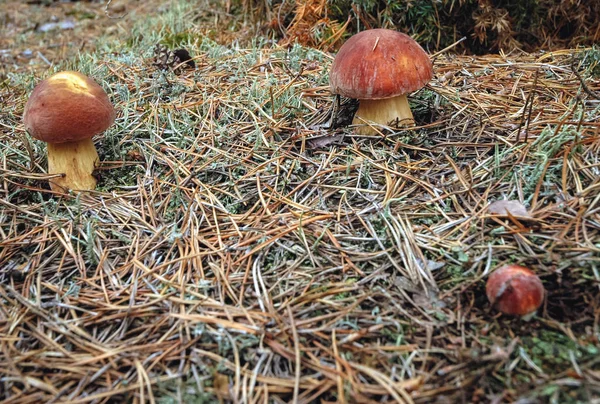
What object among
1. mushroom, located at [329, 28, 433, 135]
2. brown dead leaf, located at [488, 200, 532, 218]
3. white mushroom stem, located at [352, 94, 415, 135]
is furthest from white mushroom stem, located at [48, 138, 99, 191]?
brown dead leaf, located at [488, 200, 532, 218]

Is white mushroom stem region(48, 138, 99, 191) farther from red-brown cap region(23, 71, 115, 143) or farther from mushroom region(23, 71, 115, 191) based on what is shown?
red-brown cap region(23, 71, 115, 143)

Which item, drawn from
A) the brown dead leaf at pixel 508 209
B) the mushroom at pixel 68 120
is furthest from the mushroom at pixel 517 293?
the mushroom at pixel 68 120

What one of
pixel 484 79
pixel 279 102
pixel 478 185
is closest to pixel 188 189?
pixel 279 102

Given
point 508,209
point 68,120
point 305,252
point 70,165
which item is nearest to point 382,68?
point 508,209

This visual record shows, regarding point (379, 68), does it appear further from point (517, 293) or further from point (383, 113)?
point (517, 293)

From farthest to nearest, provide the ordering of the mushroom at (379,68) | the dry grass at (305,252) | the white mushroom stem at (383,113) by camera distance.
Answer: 1. the white mushroom stem at (383,113)
2. the mushroom at (379,68)
3. the dry grass at (305,252)

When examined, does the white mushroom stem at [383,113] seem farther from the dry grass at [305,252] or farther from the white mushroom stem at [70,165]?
the white mushroom stem at [70,165]
